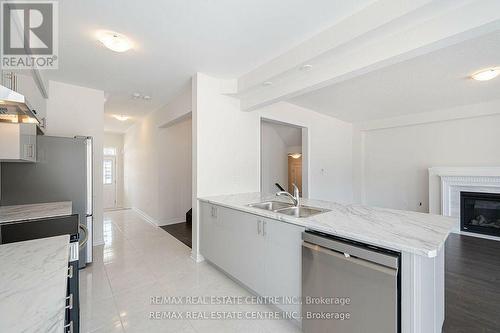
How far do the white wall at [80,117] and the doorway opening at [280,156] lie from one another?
11.2 feet

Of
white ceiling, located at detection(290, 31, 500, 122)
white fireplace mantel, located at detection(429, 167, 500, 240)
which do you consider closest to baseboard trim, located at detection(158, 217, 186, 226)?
white ceiling, located at detection(290, 31, 500, 122)

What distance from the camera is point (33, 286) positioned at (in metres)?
0.82

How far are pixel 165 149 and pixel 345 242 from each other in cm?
456

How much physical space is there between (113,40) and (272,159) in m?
4.30

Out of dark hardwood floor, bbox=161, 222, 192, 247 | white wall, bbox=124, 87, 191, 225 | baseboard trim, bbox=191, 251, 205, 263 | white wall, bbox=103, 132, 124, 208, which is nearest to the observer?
baseboard trim, bbox=191, 251, 205, 263

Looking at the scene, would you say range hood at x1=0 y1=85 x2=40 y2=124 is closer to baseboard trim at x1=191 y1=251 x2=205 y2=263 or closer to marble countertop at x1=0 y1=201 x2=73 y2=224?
marble countertop at x1=0 y1=201 x2=73 y2=224

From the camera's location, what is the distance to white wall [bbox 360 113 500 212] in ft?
13.8

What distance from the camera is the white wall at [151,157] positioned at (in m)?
4.21

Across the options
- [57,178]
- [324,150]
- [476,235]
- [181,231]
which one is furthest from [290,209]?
[476,235]

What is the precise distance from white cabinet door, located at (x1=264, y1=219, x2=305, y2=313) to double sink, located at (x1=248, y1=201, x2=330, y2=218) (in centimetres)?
31

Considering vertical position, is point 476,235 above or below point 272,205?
below

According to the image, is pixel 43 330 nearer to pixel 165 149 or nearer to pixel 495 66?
pixel 495 66

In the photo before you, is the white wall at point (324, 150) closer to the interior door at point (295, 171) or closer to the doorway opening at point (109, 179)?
the interior door at point (295, 171)

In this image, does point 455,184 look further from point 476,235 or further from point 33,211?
point 33,211
